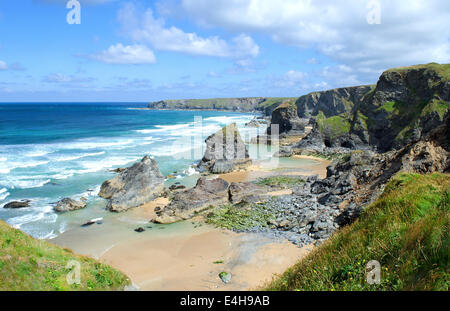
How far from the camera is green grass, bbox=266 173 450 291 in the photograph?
5973mm

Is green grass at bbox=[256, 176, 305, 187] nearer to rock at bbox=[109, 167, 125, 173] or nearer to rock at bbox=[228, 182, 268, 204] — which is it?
rock at bbox=[228, 182, 268, 204]

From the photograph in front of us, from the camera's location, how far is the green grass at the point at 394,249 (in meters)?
5.97

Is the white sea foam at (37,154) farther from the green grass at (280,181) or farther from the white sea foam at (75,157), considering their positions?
the green grass at (280,181)

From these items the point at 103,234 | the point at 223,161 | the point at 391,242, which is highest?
the point at 391,242

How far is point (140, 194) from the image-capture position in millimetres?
30516

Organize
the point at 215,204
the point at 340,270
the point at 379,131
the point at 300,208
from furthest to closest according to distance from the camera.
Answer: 1. the point at 379,131
2. the point at 215,204
3. the point at 300,208
4. the point at 340,270

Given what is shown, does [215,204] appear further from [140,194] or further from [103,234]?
[103,234]

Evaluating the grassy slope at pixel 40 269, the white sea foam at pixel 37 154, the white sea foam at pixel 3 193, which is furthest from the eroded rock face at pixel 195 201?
the white sea foam at pixel 37 154

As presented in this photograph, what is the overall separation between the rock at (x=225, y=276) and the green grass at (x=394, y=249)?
313 inches

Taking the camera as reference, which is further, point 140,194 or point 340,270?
point 140,194

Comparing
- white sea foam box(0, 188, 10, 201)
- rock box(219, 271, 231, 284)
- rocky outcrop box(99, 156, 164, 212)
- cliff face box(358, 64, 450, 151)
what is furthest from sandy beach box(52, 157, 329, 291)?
cliff face box(358, 64, 450, 151)
